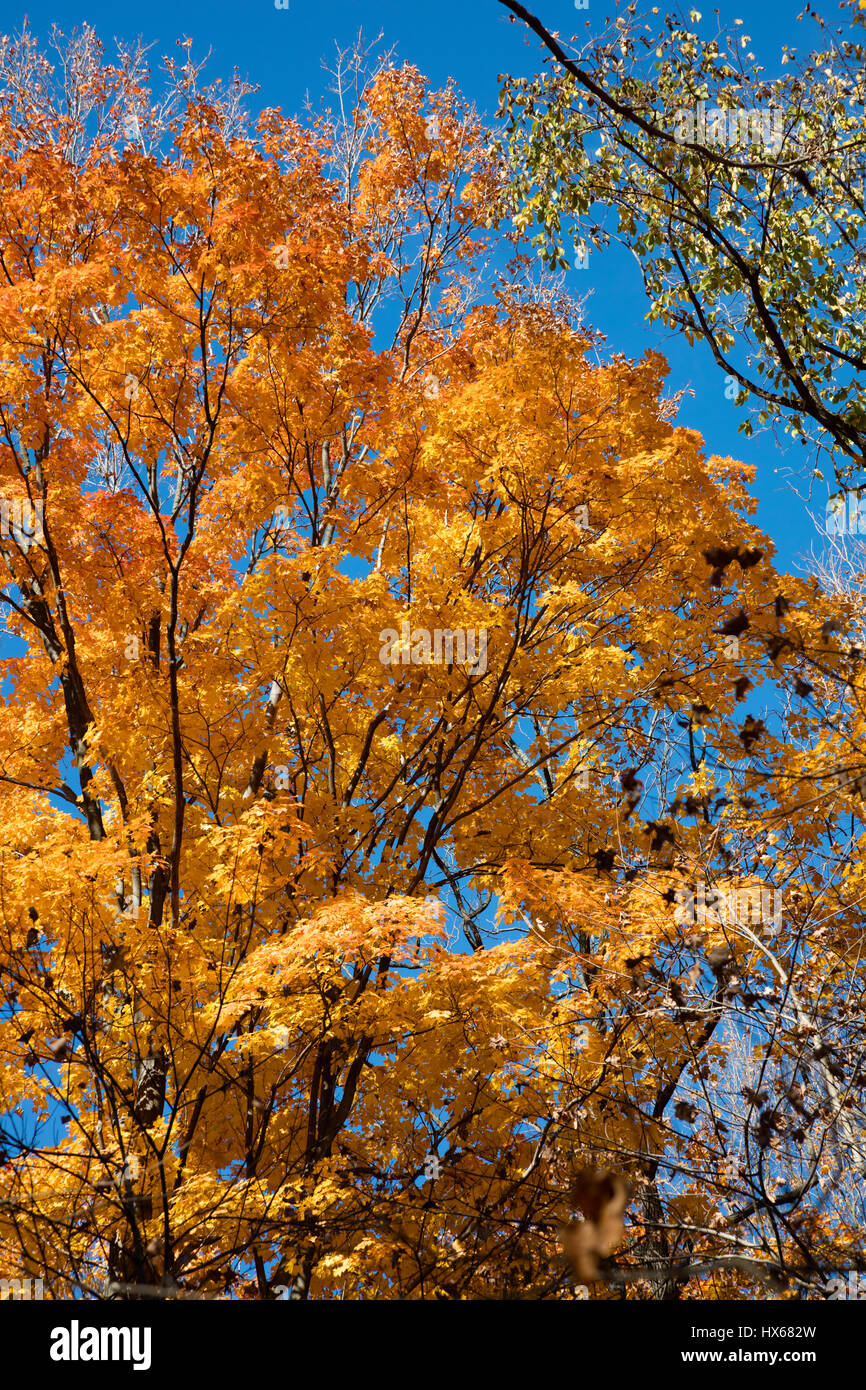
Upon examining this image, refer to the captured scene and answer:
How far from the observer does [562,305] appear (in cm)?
1073

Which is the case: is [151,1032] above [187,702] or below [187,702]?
below

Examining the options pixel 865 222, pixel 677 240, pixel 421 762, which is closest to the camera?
pixel 865 222

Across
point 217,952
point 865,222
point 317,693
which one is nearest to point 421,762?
point 317,693

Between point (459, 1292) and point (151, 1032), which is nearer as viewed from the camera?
point (459, 1292)

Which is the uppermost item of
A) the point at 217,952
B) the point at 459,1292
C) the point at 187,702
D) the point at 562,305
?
the point at 562,305

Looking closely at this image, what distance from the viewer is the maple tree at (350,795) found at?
6629mm

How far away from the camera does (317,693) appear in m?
9.41

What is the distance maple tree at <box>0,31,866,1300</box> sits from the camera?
6.63 metres

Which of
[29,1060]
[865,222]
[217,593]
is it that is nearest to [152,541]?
[217,593]

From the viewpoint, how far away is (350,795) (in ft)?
→ 33.0

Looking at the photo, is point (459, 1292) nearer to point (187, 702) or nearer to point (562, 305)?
point (187, 702)

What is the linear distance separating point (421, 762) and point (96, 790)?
10.3ft
